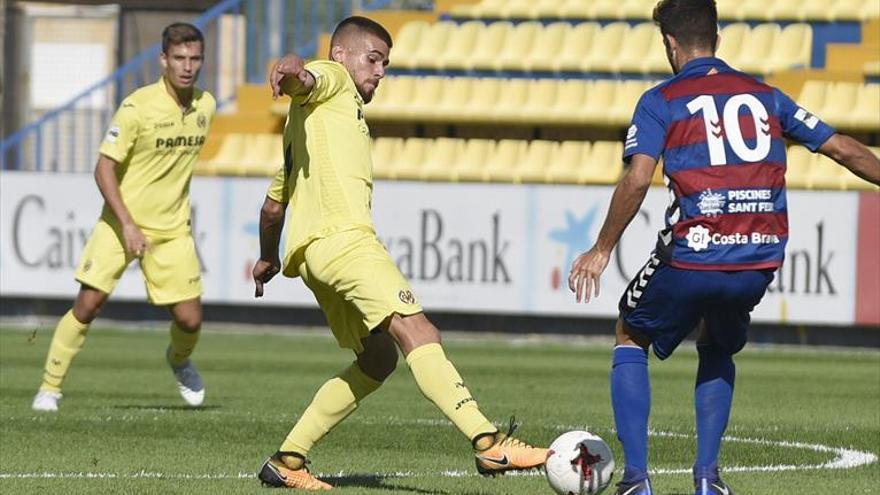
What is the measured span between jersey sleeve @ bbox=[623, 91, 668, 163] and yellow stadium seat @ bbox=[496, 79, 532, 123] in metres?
14.7

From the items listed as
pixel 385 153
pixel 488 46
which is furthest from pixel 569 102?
pixel 385 153

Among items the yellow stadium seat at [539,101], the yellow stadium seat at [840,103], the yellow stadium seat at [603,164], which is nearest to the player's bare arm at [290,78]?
the yellow stadium seat at [603,164]

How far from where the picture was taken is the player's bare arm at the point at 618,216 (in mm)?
6410

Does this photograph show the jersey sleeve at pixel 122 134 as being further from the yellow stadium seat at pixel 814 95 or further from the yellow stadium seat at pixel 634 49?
the yellow stadium seat at pixel 634 49

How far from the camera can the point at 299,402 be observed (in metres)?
11.6

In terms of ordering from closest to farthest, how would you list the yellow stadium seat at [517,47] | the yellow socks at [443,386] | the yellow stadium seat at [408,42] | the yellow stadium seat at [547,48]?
the yellow socks at [443,386], the yellow stadium seat at [547,48], the yellow stadium seat at [517,47], the yellow stadium seat at [408,42]

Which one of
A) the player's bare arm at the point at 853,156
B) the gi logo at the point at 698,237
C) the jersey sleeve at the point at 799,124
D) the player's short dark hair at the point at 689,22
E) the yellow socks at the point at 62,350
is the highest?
the player's short dark hair at the point at 689,22

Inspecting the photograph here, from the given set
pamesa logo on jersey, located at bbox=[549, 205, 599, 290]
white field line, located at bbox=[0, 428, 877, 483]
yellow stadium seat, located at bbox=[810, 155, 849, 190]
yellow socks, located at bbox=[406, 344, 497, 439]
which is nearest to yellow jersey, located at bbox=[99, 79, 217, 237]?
white field line, located at bbox=[0, 428, 877, 483]

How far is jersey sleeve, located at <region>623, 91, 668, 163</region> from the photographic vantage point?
644 centimetres

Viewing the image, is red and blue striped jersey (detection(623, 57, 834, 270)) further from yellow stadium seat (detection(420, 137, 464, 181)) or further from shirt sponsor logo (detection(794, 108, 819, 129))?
yellow stadium seat (detection(420, 137, 464, 181))

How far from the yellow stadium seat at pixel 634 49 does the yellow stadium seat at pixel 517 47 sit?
103 centimetres

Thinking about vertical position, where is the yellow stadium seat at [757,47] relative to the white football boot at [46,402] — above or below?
above

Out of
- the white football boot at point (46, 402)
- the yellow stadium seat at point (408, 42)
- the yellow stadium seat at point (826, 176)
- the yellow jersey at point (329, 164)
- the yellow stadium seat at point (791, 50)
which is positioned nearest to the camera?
the yellow jersey at point (329, 164)

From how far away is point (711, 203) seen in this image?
6449 mm
